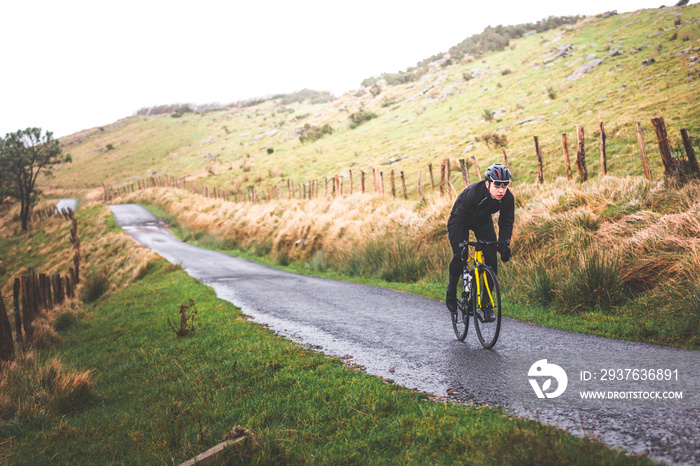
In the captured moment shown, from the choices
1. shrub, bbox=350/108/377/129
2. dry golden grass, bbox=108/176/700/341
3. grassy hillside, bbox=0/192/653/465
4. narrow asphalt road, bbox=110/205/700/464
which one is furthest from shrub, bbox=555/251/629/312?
shrub, bbox=350/108/377/129

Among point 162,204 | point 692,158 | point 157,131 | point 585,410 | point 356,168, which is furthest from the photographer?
point 157,131

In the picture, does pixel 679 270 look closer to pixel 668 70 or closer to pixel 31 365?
pixel 31 365

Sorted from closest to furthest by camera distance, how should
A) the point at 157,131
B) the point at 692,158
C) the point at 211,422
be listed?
the point at 211,422 → the point at 692,158 → the point at 157,131

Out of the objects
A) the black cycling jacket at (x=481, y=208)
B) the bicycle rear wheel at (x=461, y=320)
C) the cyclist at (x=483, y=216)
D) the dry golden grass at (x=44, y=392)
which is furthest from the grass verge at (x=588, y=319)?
the dry golden grass at (x=44, y=392)

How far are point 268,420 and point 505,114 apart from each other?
30.5 m

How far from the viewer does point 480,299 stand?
557 cm

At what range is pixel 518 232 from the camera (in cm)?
1028

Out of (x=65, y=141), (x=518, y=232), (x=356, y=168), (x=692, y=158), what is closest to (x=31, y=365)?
(x=518, y=232)

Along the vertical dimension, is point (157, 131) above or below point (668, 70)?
above

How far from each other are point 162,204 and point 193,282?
1170 inches

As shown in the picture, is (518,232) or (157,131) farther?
(157,131)

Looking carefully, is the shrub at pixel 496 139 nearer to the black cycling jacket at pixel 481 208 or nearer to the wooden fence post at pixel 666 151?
the wooden fence post at pixel 666 151

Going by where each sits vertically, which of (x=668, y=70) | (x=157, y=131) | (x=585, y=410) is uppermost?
(x=157, y=131)

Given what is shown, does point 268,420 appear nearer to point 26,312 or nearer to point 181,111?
point 26,312
